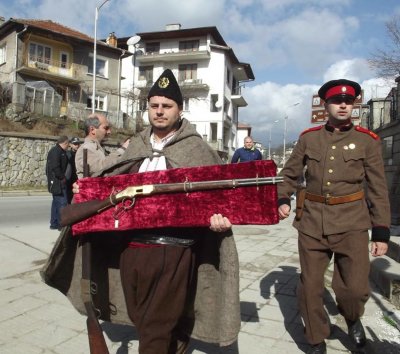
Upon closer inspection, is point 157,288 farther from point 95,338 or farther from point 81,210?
point 81,210

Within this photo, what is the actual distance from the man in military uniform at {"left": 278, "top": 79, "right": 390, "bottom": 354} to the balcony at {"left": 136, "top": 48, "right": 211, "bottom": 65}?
39.7 metres

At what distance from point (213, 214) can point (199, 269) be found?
2.04 feet

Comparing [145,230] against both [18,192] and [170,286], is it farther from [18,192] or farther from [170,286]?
[18,192]

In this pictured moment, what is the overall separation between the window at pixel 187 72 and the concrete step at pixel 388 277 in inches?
1566

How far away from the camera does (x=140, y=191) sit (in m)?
2.49

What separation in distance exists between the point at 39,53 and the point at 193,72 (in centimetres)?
1595

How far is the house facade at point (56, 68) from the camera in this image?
98.7 ft

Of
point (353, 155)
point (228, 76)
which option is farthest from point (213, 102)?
point (353, 155)

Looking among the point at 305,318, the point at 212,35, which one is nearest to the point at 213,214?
the point at 305,318

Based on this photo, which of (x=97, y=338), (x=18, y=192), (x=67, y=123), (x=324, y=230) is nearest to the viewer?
(x=97, y=338)

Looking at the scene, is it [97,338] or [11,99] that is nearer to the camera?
[97,338]

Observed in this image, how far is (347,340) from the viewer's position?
3486 millimetres

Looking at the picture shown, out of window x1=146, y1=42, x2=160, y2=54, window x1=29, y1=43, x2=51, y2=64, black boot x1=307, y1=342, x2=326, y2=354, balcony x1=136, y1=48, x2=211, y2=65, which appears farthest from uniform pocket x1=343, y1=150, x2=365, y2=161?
window x1=146, y1=42, x2=160, y2=54

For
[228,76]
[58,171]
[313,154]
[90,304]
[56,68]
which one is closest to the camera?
[90,304]
